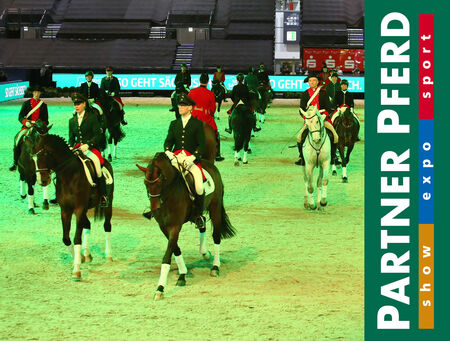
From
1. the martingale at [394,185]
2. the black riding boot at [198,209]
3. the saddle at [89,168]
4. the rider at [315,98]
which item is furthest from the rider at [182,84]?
the martingale at [394,185]

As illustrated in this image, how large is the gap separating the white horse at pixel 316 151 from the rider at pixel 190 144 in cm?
530

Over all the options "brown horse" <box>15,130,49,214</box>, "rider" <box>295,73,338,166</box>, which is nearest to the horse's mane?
"brown horse" <box>15,130,49,214</box>

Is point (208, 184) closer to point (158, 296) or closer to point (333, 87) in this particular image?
point (158, 296)

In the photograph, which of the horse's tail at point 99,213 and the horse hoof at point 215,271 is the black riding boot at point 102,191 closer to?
the horse's tail at point 99,213

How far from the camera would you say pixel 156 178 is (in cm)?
1052

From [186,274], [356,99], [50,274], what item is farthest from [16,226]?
[356,99]

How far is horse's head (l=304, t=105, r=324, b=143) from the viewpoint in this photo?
16.7 m

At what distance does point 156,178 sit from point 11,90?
3636cm

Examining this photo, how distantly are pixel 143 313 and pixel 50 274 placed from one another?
8.04 ft

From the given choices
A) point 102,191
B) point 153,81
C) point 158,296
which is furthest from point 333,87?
point 153,81

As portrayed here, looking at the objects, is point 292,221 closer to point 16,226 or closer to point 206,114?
point 206,114

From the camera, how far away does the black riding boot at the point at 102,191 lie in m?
12.6

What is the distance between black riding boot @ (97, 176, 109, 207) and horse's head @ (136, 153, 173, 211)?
2165 millimetres

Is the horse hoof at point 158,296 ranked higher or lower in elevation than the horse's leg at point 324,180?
lower
